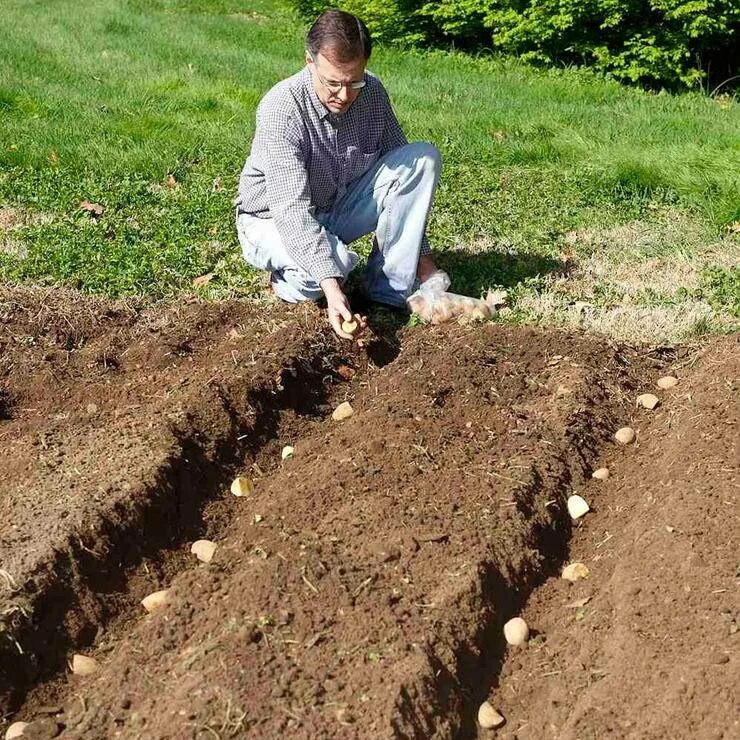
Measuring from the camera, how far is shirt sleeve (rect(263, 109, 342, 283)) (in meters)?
4.16

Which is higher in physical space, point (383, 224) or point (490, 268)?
point (383, 224)

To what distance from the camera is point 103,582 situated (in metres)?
3.05

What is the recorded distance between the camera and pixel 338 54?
3.95 m

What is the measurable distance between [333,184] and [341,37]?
0.83m

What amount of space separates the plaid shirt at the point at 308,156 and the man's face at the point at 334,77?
6.2 inches

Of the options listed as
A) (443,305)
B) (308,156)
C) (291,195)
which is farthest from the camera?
(443,305)

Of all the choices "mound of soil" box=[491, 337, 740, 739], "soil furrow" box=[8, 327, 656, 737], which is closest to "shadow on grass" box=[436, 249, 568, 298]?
"soil furrow" box=[8, 327, 656, 737]

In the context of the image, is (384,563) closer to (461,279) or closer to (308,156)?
(308,156)

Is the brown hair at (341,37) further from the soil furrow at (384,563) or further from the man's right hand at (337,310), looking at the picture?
the soil furrow at (384,563)

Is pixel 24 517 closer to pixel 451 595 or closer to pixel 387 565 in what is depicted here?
pixel 387 565

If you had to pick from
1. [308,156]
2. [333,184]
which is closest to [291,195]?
[308,156]

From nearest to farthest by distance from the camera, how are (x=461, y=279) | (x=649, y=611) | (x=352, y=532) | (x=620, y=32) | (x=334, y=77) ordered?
(x=649, y=611) → (x=352, y=532) → (x=334, y=77) → (x=461, y=279) → (x=620, y=32)

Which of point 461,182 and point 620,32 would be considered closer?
point 461,182

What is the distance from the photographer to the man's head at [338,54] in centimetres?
393
